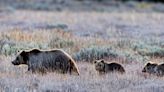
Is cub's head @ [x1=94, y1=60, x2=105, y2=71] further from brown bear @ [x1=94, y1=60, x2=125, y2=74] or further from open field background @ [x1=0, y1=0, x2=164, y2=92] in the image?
open field background @ [x1=0, y1=0, x2=164, y2=92]

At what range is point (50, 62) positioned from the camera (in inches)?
495

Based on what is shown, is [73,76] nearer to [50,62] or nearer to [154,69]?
[50,62]

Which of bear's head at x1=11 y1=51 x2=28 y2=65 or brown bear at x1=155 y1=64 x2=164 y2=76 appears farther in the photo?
bear's head at x1=11 y1=51 x2=28 y2=65

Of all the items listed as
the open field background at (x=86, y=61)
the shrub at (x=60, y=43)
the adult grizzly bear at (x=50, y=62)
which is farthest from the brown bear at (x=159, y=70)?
the shrub at (x=60, y=43)

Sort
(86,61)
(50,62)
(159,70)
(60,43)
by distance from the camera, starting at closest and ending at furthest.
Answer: (50,62) < (159,70) < (86,61) < (60,43)

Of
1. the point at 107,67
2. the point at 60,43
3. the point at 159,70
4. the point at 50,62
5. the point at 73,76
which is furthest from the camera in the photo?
the point at 60,43

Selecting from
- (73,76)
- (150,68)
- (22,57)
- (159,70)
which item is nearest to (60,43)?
(22,57)

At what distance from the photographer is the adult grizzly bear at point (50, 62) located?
490 inches

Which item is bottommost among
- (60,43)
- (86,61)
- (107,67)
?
(60,43)

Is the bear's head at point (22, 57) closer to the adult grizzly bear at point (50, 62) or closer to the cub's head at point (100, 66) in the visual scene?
the adult grizzly bear at point (50, 62)

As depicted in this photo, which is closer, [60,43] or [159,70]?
[159,70]

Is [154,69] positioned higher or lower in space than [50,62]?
lower

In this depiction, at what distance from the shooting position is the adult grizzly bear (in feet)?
40.8

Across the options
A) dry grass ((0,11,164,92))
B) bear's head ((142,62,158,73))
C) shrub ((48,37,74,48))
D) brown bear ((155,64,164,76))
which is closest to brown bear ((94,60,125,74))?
dry grass ((0,11,164,92))
